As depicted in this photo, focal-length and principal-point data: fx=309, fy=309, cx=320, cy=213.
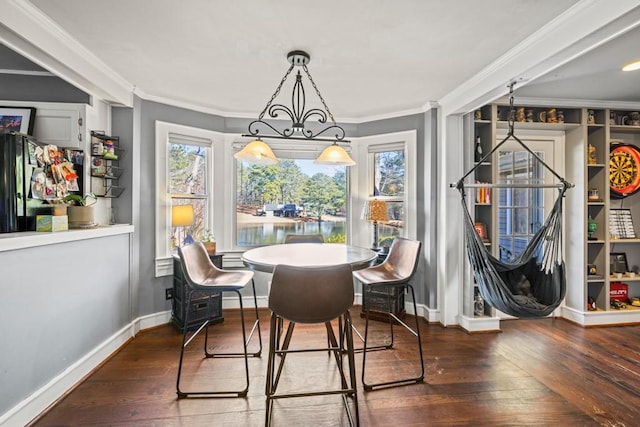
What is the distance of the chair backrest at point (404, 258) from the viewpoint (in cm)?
238

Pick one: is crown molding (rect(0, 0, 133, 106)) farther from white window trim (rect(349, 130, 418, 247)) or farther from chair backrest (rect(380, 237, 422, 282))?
chair backrest (rect(380, 237, 422, 282))

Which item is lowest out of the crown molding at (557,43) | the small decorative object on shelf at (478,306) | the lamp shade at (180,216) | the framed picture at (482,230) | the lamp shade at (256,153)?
the small decorative object on shelf at (478,306)

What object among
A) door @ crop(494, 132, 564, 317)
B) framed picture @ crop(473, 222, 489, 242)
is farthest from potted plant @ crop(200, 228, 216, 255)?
door @ crop(494, 132, 564, 317)

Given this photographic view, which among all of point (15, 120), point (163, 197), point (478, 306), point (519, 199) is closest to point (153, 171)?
point (163, 197)

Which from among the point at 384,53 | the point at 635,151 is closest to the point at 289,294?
the point at 384,53

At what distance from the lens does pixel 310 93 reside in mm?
3146

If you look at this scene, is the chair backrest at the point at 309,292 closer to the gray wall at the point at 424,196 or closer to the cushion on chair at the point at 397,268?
the cushion on chair at the point at 397,268

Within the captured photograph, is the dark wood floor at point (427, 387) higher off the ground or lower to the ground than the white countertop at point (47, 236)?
lower

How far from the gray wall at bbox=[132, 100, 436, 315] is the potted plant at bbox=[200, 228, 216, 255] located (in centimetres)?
52

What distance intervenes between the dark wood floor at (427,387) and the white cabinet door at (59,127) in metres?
1.88

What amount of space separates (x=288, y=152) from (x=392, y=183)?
138 cm

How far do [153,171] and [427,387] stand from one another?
3.19m

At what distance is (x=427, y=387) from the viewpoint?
219cm

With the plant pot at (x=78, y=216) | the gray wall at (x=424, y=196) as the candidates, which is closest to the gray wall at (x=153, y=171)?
the gray wall at (x=424, y=196)
